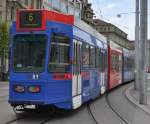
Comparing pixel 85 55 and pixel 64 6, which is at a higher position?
pixel 64 6

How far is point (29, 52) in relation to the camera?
15.8m

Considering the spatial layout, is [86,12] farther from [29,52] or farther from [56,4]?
[29,52]

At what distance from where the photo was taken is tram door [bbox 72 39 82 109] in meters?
16.9

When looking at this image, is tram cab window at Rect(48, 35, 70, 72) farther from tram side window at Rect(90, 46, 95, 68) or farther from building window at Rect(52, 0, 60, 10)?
building window at Rect(52, 0, 60, 10)

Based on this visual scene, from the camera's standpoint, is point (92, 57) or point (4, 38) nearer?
point (92, 57)

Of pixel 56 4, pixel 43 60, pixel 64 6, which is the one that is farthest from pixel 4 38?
pixel 43 60

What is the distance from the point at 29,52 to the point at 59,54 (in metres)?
0.95

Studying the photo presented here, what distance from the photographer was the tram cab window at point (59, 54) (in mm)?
15863

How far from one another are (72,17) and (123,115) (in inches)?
154

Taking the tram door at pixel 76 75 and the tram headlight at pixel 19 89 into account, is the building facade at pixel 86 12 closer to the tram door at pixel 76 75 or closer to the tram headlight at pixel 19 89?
the tram door at pixel 76 75

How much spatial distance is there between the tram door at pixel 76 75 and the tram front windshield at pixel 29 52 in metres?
1.45

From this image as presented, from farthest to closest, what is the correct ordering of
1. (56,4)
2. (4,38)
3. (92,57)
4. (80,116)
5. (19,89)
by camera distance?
1. (56,4)
2. (4,38)
3. (92,57)
4. (80,116)
5. (19,89)

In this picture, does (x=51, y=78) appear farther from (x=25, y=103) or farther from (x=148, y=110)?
(x=148, y=110)

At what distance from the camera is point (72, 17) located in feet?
55.2
